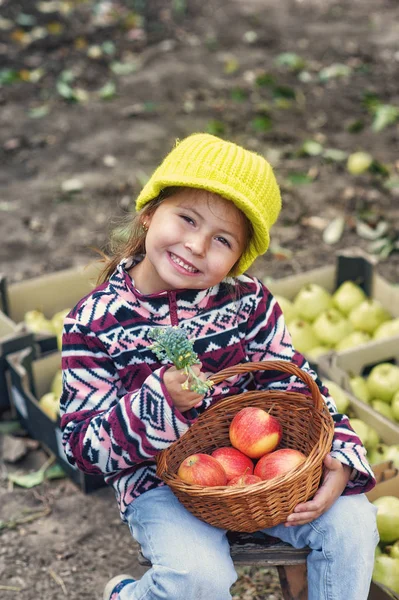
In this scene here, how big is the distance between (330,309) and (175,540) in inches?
70.4

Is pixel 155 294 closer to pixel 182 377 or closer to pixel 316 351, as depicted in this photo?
pixel 182 377

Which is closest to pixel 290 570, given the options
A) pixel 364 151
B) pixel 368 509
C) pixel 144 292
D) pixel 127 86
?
pixel 368 509

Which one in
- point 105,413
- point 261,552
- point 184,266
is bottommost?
point 261,552

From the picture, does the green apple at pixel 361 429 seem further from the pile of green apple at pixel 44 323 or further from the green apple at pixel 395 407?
the pile of green apple at pixel 44 323

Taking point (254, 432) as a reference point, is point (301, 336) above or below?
below

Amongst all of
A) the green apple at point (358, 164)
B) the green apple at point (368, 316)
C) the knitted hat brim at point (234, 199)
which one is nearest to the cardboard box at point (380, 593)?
the knitted hat brim at point (234, 199)

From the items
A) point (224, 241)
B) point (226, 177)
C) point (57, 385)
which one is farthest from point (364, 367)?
point (226, 177)

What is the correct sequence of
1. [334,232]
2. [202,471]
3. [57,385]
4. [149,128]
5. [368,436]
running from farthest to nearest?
[149,128], [334,232], [57,385], [368,436], [202,471]

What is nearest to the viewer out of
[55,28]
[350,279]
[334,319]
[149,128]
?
[334,319]

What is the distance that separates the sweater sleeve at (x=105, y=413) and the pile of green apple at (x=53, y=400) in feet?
2.90

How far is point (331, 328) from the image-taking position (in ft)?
10.8

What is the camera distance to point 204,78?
6855mm

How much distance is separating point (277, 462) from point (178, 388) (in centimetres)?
38

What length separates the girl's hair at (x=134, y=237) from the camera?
200 centimetres
